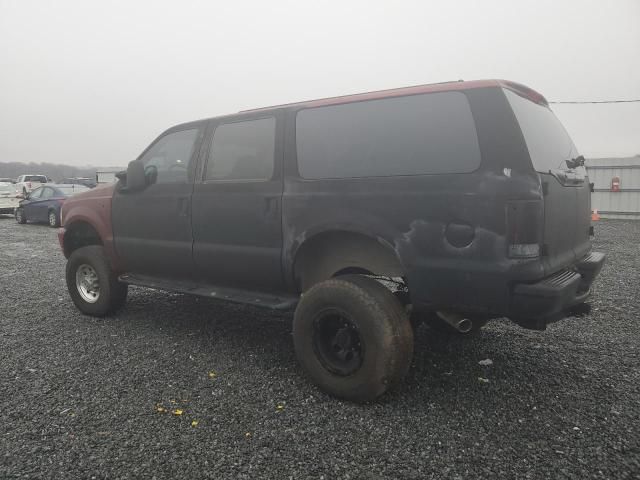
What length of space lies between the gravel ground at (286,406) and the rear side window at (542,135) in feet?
5.04

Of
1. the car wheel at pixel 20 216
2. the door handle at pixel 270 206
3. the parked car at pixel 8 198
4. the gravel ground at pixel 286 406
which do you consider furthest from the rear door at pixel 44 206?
the door handle at pixel 270 206

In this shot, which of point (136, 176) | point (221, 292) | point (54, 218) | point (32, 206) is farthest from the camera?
point (32, 206)

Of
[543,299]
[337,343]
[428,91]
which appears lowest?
[337,343]

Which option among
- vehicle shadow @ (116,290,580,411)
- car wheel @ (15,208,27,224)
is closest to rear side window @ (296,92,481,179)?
vehicle shadow @ (116,290,580,411)

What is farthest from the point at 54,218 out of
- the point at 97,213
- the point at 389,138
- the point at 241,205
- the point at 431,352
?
the point at 389,138

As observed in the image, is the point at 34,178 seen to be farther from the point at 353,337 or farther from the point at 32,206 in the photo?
the point at 353,337

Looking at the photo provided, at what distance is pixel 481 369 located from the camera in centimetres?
354

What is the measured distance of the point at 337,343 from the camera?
3119 mm

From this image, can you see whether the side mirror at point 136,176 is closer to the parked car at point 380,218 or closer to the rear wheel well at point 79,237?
the parked car at point 380,218

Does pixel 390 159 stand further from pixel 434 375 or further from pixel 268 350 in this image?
pixel 268 350

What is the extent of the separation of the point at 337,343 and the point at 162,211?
213 centimetres

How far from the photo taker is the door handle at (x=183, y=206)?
4020 millimetres

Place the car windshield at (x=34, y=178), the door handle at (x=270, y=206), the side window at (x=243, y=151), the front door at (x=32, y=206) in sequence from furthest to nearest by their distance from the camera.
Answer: the car windshield at (x=34, y=178), the front door at (x=32, y=206), the side window at (x=243, y=151), the door handle at (x=270, y=206)

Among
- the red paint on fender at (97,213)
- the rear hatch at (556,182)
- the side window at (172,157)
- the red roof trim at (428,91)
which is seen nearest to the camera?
the rear hatch at (556,182)
